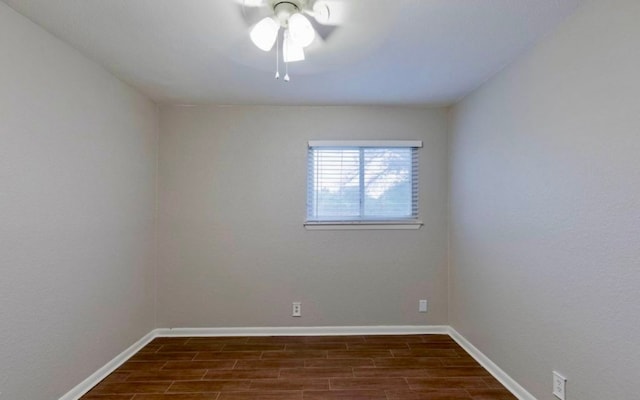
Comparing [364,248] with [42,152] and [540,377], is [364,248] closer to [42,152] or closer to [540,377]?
[540,377]

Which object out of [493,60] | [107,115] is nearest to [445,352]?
[493,60]

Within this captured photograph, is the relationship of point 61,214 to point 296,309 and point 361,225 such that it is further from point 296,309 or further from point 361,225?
point 361,225

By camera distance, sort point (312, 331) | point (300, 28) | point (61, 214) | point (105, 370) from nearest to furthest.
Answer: point (300, 28)
point (61, 214)
point (105, 370)
point (312, 331)

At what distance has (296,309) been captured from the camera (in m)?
3.43

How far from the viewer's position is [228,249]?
3.42m

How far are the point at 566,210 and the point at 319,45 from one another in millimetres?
1768

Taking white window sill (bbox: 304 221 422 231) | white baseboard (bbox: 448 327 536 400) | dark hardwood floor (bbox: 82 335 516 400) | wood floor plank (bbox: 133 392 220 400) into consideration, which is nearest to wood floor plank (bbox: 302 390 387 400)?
dark hardwood floor (bbox: 82 335 516 400)

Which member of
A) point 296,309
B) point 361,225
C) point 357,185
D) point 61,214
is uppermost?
point 357,185

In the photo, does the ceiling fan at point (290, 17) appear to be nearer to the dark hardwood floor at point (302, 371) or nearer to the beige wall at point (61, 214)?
the beige wall at point (61, 214)

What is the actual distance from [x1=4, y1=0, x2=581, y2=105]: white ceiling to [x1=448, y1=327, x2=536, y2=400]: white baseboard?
2.28 metres

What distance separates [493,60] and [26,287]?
10.9 ft

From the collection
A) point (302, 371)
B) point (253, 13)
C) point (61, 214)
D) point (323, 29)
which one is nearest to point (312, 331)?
point (302, 371)

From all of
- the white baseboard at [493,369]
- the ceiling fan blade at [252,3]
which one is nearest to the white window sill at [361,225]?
the white baseboard at [493,369]

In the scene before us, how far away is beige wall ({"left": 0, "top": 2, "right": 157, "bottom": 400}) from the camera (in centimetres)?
183
